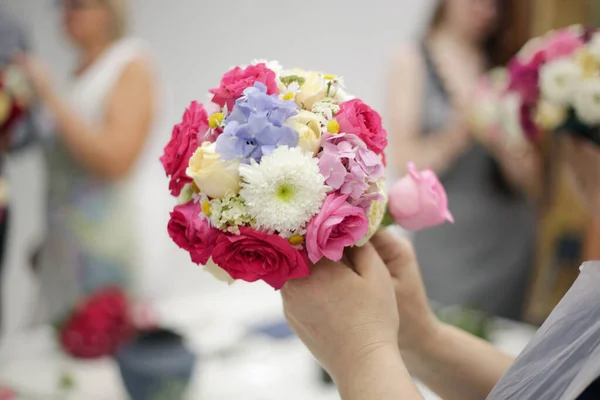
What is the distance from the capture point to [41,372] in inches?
54.4

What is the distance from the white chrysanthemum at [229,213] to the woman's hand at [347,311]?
0.32 ft

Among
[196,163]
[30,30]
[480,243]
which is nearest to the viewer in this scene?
[196,163]

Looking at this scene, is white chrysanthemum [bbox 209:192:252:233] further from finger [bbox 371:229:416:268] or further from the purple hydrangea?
finger [bbox 371:229:416:268]

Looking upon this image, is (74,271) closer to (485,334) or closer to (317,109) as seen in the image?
(485,334)

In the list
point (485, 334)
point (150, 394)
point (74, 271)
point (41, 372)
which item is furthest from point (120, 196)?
point (485, 334)

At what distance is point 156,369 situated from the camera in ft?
3.81

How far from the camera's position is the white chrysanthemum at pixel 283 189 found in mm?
564

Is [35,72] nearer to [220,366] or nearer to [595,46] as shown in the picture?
[220,366]

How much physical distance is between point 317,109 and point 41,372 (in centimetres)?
113

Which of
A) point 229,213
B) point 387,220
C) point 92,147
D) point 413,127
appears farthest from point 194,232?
point 413,127

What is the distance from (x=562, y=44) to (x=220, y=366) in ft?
3.60

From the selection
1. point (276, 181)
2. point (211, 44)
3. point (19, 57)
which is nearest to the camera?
point (276, 181)

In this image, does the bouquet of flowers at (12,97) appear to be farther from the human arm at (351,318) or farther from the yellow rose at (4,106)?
the human arm at (351,318)

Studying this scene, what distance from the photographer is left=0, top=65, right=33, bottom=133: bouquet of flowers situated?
160 centimetres
